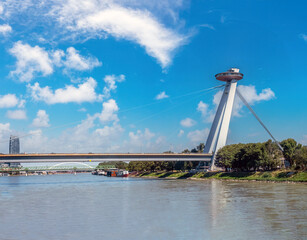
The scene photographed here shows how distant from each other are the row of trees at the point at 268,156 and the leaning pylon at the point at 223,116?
1242 cm

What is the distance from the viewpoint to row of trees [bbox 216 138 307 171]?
66.3 metres

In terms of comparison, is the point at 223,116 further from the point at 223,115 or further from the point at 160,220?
the point at 160,220

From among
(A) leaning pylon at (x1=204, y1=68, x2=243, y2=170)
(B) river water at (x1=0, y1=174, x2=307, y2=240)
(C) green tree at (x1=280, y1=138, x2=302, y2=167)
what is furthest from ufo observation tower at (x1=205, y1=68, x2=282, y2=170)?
(B) river water at (x1=0, y1=174, x2=307, y2=240)

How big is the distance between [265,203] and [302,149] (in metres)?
37.6

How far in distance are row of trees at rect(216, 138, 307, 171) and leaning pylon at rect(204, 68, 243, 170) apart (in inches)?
489

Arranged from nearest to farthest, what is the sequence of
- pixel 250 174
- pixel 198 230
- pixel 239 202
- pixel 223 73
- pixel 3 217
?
pixel 198 230 < pixel 3 217 < pixel 239 202 < pixel 250 174 < pixel 223 73

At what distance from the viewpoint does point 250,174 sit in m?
75.6

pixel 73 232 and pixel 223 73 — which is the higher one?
pixel 223 73

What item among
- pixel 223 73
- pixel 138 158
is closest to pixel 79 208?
pixel 138 158

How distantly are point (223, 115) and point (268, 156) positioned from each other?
87.0 feet

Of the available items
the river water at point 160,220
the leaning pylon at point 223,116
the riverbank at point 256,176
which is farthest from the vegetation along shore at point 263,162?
the river water at point 160,220

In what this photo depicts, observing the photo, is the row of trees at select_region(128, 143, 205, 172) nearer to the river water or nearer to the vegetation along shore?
the vegetation along shore

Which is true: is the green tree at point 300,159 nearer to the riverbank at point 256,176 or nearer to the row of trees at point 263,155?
the row of trees at point 263,155

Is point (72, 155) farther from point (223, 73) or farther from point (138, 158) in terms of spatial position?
point (223, 73)
